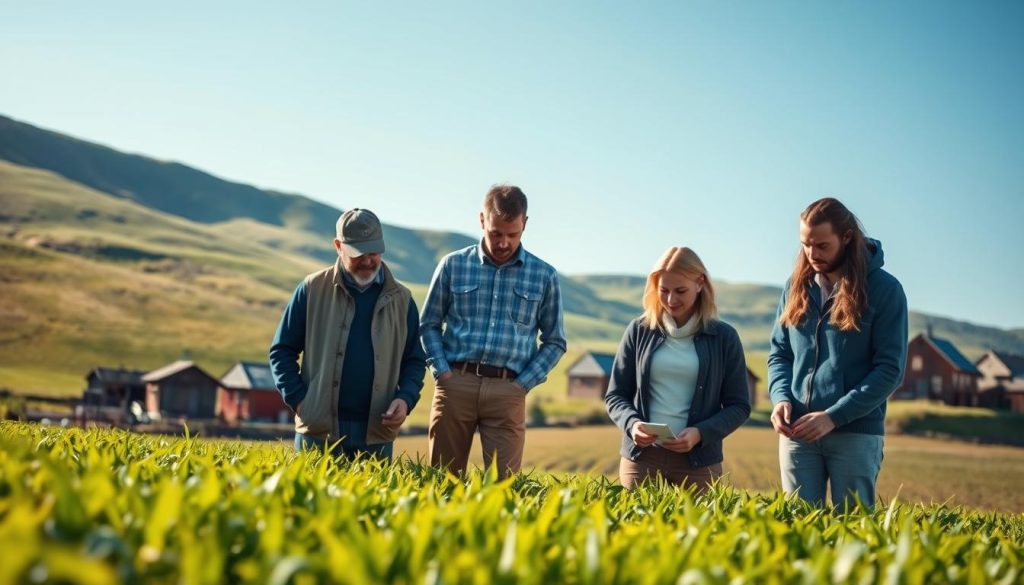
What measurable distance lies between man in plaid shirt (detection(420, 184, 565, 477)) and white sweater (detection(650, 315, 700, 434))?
0.96 metres

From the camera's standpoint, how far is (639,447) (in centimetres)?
680

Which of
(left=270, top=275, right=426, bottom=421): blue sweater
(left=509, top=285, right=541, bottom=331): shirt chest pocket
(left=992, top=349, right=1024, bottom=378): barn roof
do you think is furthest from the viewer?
(left=992, top=349, right=1024, bottom=378): barn roof

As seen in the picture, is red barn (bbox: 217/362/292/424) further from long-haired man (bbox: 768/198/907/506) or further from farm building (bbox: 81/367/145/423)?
long-haired man (bbox: 768/198/907/506)

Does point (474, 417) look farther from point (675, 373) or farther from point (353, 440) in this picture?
point (675, 373)

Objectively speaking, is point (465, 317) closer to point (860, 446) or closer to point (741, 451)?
point (860, 446)

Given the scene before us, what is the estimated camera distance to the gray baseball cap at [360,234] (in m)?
6.79

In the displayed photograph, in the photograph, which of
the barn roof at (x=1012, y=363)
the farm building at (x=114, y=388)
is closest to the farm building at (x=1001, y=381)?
the barn roof at (x=1012, y=363)

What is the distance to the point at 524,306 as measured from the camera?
7.44 meters

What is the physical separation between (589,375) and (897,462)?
58079 millimetres

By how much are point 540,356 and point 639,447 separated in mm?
1117

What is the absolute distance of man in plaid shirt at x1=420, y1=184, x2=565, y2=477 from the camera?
23.9 ft

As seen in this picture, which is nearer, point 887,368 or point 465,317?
point 887,368

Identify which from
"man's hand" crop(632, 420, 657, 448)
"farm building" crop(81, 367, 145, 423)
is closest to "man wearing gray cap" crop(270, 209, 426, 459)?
"man's hand" crop(632, 420, 657, 448)

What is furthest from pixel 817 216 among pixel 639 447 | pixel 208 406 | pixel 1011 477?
pixel 208 406
